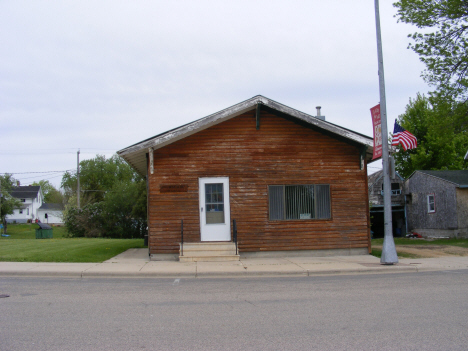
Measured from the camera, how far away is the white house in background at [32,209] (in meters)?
89.8

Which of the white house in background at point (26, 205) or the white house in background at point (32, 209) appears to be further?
the white house in background at point (32, 209)

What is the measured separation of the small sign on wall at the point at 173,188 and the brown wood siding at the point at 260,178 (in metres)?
0.08

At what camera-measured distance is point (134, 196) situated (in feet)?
124

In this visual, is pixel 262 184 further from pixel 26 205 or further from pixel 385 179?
pixel 26 205

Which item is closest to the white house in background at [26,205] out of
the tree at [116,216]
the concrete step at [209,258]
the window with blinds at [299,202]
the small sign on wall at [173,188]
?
the tree at [116,216]

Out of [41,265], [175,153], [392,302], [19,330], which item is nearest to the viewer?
[19,330]

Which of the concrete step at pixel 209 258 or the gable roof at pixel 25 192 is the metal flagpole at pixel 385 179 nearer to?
the concrete step at pixel 209 258

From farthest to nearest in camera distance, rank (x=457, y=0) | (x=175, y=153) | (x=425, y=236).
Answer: (x=425, y=236) < (x=457, y=0) < (x=175, y=153)

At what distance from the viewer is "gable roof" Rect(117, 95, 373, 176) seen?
15.0 metres

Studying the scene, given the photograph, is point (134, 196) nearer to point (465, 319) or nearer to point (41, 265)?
point (41, 265)

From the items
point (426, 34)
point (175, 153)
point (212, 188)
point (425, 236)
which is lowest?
point (425, 236)

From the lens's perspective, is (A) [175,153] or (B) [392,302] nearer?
(B) [392,302]

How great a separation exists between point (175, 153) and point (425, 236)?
79.0ft

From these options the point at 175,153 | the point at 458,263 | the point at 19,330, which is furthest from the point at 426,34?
the point at 19,330
